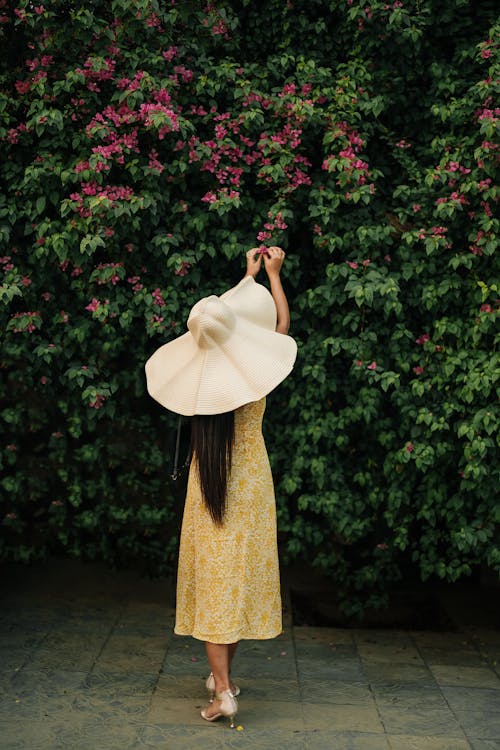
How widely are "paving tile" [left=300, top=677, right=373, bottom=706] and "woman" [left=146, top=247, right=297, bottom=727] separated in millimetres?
453

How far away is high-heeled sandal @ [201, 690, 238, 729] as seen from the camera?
11.7 ft

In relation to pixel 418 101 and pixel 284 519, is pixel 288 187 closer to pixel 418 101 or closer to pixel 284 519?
pixel 418 101

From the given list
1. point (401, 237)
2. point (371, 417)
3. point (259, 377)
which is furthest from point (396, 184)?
point (259, 377)

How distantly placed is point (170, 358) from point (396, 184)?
6.08 ft

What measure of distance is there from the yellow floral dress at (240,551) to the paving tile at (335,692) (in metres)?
0.50

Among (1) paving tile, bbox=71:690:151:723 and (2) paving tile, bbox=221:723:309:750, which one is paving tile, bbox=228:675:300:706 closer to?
(2) paving tile, bbox=221:723:309:750

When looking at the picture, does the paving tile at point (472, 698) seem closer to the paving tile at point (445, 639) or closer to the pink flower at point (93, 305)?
the paving tile at point (445, 639)

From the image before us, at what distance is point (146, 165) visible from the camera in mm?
4504

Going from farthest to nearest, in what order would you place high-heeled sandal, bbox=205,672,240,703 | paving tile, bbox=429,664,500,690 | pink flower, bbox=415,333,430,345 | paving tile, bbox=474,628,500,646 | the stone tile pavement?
paving tile, bbox=474,628,500,646, pink flower, bbox=415,333,430,345, paving tile, bbox=429,664,500,690, high-heeled sandal, bbox=205,672,240,703, the stone tile pavement

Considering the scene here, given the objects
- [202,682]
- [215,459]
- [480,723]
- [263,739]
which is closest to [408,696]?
[480,723]

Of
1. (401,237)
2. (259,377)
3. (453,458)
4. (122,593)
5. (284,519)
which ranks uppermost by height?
(401,237)

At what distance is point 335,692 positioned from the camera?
4035mm

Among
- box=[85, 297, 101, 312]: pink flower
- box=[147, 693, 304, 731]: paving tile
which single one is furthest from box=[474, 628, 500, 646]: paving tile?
box=[85, 297, 101, 312]: pink flower

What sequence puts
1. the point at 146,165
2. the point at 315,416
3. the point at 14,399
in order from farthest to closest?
1. the point at 14,399
2. the point at 315,416
3. the point at 146,165
